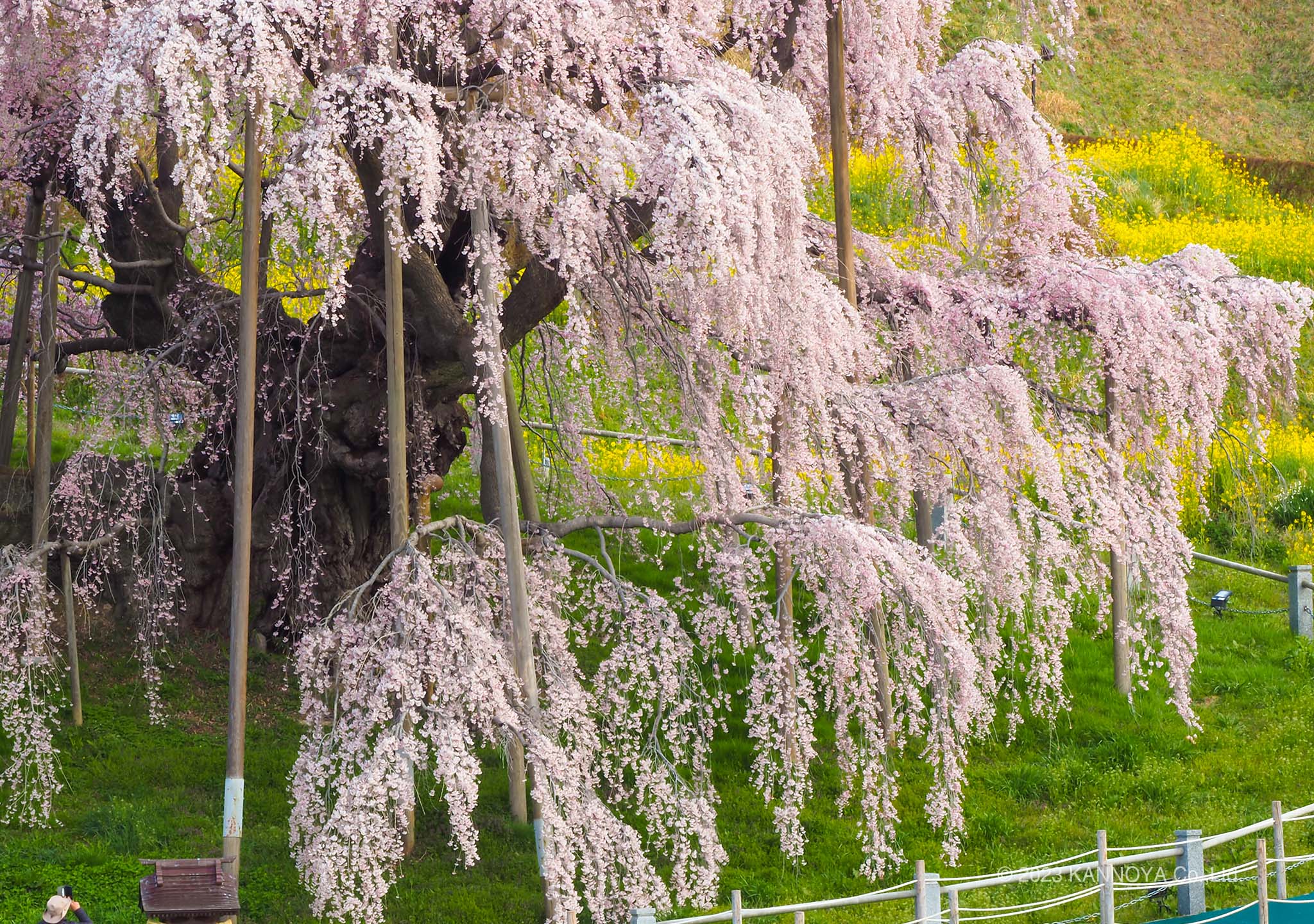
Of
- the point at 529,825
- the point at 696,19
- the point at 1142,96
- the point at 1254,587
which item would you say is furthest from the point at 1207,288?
the point at 1142,96

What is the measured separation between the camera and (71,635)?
10.2 metres

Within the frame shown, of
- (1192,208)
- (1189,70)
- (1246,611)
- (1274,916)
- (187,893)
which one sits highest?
(1189,70)

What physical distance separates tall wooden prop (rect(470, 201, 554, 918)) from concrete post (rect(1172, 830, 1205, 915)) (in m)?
3.77

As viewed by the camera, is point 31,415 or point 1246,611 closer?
point 31,415

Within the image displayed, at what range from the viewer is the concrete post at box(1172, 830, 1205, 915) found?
8.30 metres

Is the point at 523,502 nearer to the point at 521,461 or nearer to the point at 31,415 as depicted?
the point at 521,461

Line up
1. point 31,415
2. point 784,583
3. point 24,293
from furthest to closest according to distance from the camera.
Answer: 1. point 31,415
2. point 24,293
3. point 784,583

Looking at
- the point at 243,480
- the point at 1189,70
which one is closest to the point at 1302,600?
the point at 243,480

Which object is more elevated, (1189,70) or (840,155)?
(1189,70)

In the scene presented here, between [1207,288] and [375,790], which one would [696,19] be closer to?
[1207,288]

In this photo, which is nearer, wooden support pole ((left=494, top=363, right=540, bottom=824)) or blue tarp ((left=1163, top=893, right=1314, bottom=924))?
blue tarp ((left=1163, top=893, right=1314, bottom=924))

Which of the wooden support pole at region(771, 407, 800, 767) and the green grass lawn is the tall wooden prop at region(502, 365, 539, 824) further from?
the wooden support pole at region(771, 407, 800, 767)

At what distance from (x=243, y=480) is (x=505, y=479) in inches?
57.1

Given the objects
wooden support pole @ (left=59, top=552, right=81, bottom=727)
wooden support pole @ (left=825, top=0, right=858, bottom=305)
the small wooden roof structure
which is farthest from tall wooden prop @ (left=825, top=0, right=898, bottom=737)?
wooden support pole @ (left=59, top=552, right=81, bottom=727)
